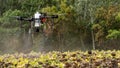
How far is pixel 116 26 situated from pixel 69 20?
3.92 metres

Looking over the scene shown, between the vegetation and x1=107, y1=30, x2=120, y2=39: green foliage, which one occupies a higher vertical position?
the vegetation

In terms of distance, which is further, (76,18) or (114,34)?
(76,18)

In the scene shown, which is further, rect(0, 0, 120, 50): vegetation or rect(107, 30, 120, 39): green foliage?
rect(0, 0, 120, 50): vegetation

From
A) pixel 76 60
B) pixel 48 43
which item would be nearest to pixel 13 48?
pixel 48 43

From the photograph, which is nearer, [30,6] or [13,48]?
[13,48]

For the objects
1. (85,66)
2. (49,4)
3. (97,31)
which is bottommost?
(85,66)

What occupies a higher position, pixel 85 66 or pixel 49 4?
pixel 49 4

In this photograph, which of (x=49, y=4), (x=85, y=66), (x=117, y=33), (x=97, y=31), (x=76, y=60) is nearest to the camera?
(x=85, y=66)

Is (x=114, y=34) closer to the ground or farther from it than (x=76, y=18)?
closer to the ground

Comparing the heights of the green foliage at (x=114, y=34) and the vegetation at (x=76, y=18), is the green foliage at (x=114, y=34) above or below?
below

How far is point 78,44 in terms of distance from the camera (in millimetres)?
29781

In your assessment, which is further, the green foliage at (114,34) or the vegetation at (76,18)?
the vegetation at (76,18)

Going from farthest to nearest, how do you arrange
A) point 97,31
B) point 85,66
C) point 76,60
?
point 97,31 < point 76,60 < point 85,66

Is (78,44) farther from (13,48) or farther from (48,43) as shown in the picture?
(13,48)
